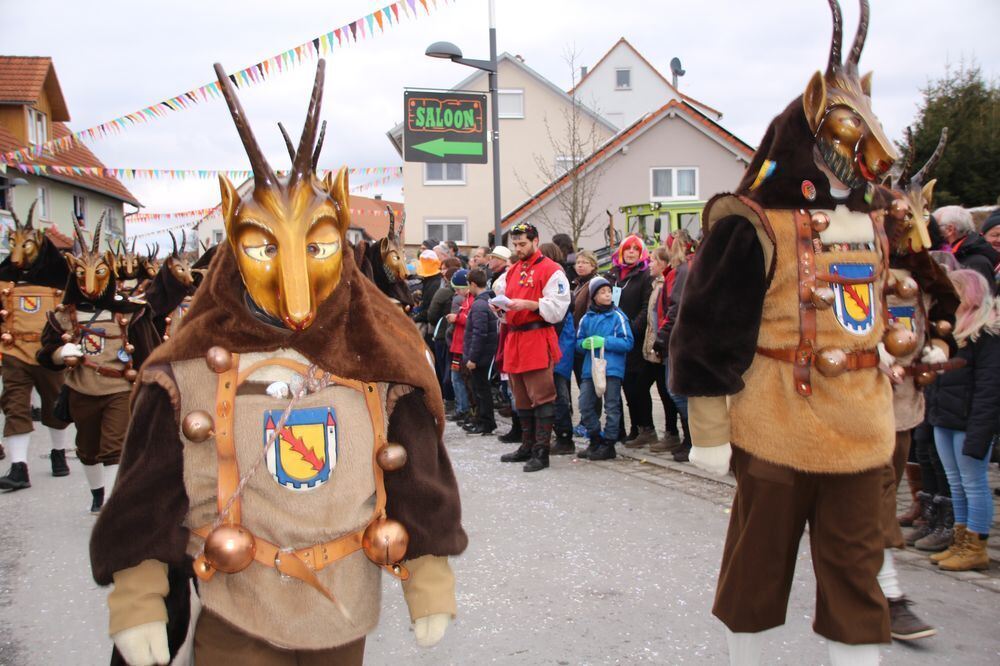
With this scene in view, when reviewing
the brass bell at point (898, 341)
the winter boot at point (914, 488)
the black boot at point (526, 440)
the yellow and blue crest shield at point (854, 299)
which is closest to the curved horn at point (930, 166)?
the brass bell at point (898, 341)

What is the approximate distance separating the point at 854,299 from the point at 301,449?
2.02 meters

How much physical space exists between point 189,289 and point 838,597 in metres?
6.09

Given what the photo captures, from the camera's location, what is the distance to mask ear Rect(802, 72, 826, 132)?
3049 millimetres

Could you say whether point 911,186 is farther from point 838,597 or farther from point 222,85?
point 222,85

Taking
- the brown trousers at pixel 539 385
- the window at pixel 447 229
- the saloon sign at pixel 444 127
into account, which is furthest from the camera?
the window at pixel 447 229

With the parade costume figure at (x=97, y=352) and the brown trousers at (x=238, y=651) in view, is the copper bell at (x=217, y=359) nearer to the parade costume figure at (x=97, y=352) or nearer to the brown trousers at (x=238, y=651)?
the brown trousers at (x=238, y=651)

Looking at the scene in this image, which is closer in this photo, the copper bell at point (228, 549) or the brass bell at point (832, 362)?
the copper bell at point (228, 549)

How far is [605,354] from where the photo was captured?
26.3 ft

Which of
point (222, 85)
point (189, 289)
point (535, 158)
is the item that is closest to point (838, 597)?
point (222, 85)

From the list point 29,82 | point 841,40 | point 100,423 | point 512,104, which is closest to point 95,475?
point 100,423

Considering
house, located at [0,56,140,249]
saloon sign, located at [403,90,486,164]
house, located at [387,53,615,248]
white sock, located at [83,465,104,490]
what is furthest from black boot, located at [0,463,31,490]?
house, located at [387,53,615,248]

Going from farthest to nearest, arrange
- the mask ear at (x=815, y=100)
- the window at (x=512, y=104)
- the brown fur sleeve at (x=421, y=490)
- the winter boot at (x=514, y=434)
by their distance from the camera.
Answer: the window at (x=512, y=104) → the winter boot at (x=514, y=434) → the mask ear at (x=815, y=100) → the brown fur sleeve at (x=421, y=490)

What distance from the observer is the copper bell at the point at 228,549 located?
6.96ft

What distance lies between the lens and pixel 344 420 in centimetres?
231
